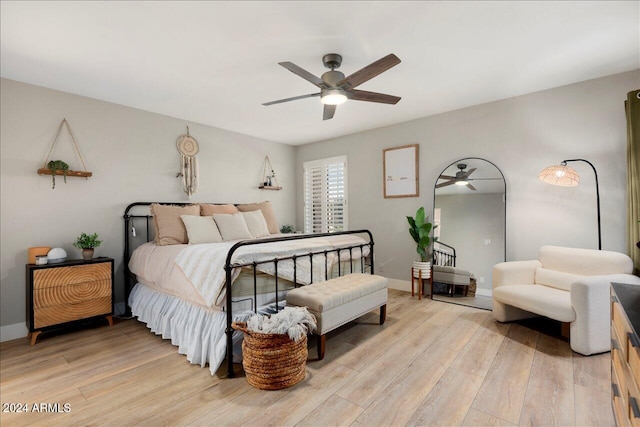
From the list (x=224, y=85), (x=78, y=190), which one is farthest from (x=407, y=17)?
(x=78, y=190)

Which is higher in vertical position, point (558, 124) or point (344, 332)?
point (558, 124)

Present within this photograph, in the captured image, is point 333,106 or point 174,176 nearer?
point 333,106

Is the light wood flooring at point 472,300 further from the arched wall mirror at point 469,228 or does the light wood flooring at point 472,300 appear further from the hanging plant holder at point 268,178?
the hanging plant holder at point 268,178

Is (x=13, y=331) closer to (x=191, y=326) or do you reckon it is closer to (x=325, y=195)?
(x=191, y=326)

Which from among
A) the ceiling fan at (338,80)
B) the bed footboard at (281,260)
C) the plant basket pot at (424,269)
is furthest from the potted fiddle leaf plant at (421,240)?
the ceiling fan at (338,80)

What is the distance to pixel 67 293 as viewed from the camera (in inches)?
117

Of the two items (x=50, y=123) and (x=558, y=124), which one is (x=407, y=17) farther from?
(x=50, y=123)

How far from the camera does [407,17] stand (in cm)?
213

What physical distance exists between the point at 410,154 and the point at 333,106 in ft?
6.84

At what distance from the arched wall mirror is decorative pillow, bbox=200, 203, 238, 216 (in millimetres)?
3039

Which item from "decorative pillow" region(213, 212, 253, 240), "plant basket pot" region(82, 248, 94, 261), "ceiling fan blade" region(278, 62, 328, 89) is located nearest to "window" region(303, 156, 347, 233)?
"decorative pillow" region(213, 212, 253, 240)

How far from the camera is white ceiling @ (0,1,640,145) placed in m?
2.04

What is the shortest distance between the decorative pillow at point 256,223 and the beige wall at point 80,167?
84cm

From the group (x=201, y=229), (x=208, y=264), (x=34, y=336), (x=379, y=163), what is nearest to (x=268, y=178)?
(x=379, y=163)
